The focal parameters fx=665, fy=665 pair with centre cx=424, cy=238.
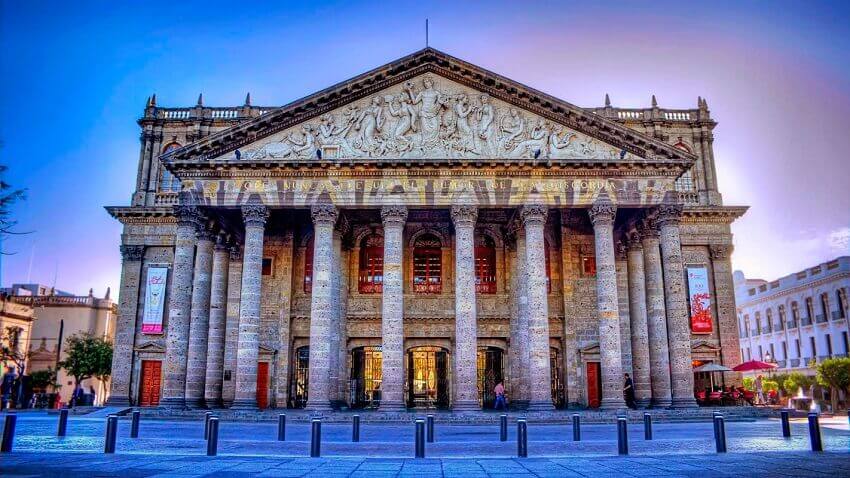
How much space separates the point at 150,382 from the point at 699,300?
29262mm

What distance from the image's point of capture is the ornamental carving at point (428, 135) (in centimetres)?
2953

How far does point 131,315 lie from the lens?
35.4m

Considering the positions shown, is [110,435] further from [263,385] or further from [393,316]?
[263,385]

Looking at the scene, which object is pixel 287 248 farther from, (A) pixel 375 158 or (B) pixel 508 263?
(B) pixel 508 263

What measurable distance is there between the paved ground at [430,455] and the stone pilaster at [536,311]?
19.6ft

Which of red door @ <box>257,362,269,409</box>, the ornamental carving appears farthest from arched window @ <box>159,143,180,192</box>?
red door @ <box>257,362,269,409</box>

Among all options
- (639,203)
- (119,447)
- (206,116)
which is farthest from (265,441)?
(206,116)

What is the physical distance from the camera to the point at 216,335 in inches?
1230

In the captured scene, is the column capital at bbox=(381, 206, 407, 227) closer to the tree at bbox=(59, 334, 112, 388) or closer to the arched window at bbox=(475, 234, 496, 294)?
the arched window at bbox=(475, 234, 496, 294)

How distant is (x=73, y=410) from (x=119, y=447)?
2016cm

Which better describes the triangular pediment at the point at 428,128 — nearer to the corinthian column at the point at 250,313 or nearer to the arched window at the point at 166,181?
the corinthian column at the point at 250,313

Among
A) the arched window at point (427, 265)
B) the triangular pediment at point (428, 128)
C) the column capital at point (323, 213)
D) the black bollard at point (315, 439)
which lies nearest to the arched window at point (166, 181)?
the triangular pediment at point (428, 128)

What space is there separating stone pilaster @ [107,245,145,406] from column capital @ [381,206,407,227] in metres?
15.3

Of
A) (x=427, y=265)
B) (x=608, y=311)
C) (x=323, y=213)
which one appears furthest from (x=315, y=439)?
(x=427, y=265)
